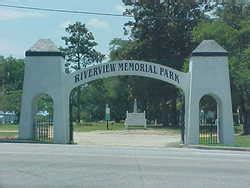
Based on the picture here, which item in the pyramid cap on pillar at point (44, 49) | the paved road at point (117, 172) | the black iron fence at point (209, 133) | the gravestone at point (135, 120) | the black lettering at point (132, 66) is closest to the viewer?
the paved road at point (117, 172)

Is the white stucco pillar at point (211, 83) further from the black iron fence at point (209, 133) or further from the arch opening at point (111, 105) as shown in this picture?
the arch opening at point (111, 105)

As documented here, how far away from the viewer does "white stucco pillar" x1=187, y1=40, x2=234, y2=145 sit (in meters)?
35.3

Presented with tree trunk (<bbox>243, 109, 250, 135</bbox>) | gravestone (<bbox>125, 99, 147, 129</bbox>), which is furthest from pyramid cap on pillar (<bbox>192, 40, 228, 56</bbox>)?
gravestone (<bbox>125, 99, 147, 129</bbox>)

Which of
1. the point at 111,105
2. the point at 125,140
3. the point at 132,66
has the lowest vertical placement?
the point at 125,140

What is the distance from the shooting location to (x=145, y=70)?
36.1 metres

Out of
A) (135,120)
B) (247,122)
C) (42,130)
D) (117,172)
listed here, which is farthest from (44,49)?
(135,120)

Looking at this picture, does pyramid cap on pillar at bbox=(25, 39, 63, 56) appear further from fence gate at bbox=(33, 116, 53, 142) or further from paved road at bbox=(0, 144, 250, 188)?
paved road at bbox=(0, 144, 250, 188)

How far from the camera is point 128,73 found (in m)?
36.0

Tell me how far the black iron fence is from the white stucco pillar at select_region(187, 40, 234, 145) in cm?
131

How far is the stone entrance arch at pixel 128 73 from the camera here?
35312mm

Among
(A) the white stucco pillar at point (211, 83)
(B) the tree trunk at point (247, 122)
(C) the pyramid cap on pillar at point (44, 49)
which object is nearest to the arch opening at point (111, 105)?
(B) the tree trunk at point (247, 122)

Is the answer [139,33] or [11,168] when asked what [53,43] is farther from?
[139,33]

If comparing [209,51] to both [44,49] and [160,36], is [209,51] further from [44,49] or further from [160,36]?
[160,36]

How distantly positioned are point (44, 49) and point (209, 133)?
1059 centimetres
